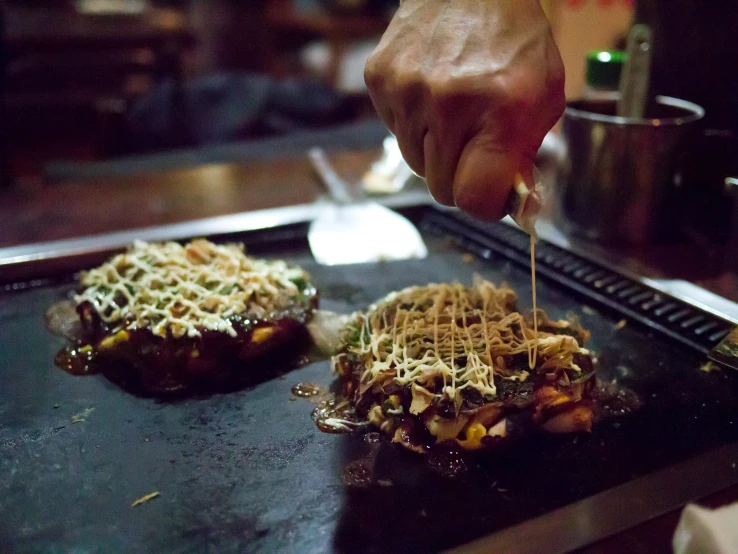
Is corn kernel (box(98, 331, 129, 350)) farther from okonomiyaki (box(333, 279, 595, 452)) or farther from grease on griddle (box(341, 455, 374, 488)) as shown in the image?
grease on griddle (box(341, 455, 374, 488))

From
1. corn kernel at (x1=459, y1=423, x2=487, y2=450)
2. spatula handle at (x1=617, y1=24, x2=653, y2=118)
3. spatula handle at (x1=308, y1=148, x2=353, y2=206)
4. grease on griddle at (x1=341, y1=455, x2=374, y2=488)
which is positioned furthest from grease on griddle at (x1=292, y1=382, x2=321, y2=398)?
spatula handle at (x1=617, y1=24, x2=653, y2=118)

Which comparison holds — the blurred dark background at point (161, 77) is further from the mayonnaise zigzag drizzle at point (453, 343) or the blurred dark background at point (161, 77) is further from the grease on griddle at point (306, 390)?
the mayonnaise zigzag drizzle at point (453, 343)

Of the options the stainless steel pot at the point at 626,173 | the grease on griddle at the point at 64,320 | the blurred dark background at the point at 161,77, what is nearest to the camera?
the grease on griddle at the point at 64,320

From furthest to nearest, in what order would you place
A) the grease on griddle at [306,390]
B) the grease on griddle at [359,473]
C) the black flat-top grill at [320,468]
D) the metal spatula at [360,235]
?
the metal spatula at [360,235] → the grease on griddle at [306,390] → the grease on griddle at [359,473] → the black flat-top grill at [320,468]

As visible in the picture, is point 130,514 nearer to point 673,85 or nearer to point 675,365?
point 675,365

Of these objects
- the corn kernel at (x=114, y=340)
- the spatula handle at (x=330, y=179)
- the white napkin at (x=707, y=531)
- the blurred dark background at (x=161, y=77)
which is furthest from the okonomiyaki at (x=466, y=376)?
the blurred dark background at (x=161, y=77)

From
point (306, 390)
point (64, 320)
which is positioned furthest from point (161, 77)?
point (306, 390)

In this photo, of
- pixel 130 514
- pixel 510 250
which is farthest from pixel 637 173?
pixel 130 514
